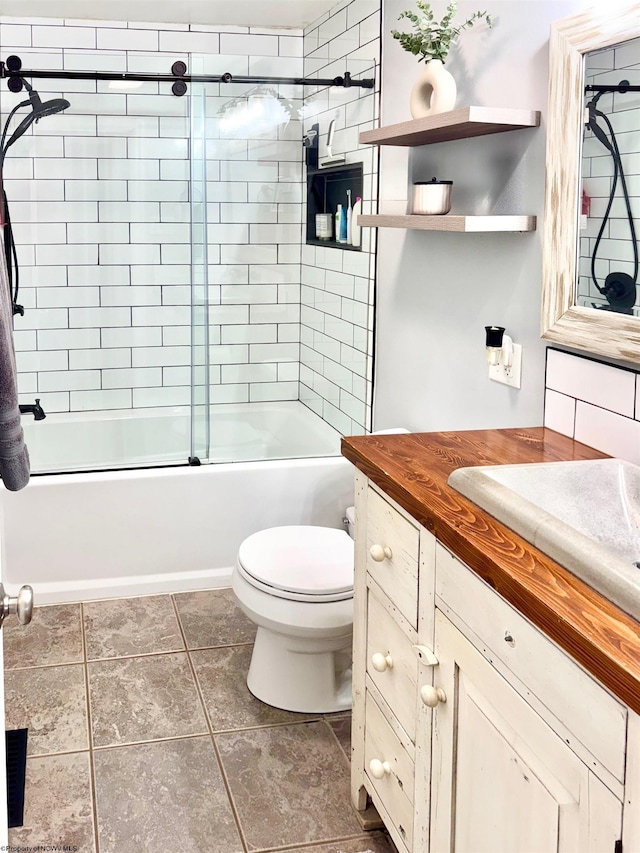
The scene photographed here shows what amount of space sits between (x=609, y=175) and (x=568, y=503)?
707 millimetres

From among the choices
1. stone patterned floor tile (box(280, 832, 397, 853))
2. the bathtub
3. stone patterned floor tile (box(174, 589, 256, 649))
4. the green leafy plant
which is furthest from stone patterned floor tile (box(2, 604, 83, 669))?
the green leafy plant

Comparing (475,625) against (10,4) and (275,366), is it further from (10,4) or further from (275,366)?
(10,4)

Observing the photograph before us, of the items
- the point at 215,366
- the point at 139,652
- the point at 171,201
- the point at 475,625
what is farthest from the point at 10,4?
the point at 475,625

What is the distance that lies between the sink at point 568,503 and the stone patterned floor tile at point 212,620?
152 centimetres

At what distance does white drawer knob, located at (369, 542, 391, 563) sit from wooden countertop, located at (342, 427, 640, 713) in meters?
0.12

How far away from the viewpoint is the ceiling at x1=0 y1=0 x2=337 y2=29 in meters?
3.60

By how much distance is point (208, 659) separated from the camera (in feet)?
8.99

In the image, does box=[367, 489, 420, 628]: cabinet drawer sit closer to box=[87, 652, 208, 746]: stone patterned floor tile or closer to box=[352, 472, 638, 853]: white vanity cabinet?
box=[352, 472, 638, 853]: white vanity cabinet

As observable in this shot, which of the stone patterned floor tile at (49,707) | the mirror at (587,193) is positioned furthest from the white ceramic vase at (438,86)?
the stone patterned floor tile at (49,707)

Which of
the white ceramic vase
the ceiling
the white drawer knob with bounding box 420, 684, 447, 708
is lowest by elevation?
the white drawer knob with bounding box 420, 684, 447, 708

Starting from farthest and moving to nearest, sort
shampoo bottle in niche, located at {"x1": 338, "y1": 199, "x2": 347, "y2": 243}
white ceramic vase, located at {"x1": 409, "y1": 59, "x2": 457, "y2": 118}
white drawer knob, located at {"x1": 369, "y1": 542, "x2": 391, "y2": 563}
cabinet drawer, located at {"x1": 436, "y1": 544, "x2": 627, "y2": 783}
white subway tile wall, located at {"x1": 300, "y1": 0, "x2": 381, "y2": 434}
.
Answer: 1. shampoo bottle in niche, located at {"x1": 338, "y1": 199, "x2": 347, "y2": 243}
2. white subway tile wall, located at {"x1": 300, "y1": 0, "x2": 381, "y2": 434}
3. white ceramic vase, located at {"x1": 409, "y1": 59, "x2": 457, "y2": 118}
4. white drawer knob, located at {"x1": 369, "y1": 542, "x2": 391, "y2": 563}
5. cabinet drawer, located at {"x1": 436, "y1": 544, "x2": 627, "y2": 783}

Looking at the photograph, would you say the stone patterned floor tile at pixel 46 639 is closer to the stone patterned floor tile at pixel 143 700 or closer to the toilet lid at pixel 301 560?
the stone patterned floor tile at pixel 143 700

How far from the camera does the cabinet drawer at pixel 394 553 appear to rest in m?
1.59

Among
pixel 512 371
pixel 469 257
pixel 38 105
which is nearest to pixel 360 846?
pixel 512 371
